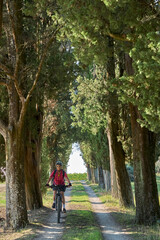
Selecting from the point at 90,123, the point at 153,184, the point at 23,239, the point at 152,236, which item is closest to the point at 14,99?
the point at 23,239

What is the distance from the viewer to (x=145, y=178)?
1050 centimetres

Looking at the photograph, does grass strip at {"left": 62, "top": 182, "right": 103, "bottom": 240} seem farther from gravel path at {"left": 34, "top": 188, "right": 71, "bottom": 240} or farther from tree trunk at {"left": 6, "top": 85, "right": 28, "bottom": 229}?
tree trunk at {"left": 6, "top": 85, "right": 28, "bottom": 229}

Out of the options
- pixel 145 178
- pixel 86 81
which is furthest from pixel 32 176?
pixel 145 178

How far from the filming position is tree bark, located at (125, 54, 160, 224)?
411 inches

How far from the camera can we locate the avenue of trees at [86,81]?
7641mm

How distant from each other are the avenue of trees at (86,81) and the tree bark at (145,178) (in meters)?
0.03

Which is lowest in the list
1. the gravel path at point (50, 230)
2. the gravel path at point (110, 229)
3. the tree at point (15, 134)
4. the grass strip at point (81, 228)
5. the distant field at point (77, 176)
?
the gravel path at point (110, 229)

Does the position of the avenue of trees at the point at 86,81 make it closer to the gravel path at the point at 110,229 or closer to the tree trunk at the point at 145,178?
the tree trunk at the point at 145,178

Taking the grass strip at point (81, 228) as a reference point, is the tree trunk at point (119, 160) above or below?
above

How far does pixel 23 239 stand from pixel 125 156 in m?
8.47

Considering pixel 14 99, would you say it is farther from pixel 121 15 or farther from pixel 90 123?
pixel 90 123

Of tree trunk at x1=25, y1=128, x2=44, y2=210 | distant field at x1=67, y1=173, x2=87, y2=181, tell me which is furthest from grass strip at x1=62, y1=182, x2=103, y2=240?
distant field at x1=67, y1=173, x2=87, y2=181

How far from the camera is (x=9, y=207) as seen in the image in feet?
34.3

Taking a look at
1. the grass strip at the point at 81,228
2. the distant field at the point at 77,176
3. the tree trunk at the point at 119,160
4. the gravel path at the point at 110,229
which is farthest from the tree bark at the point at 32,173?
the distant field at the point at 77,176
